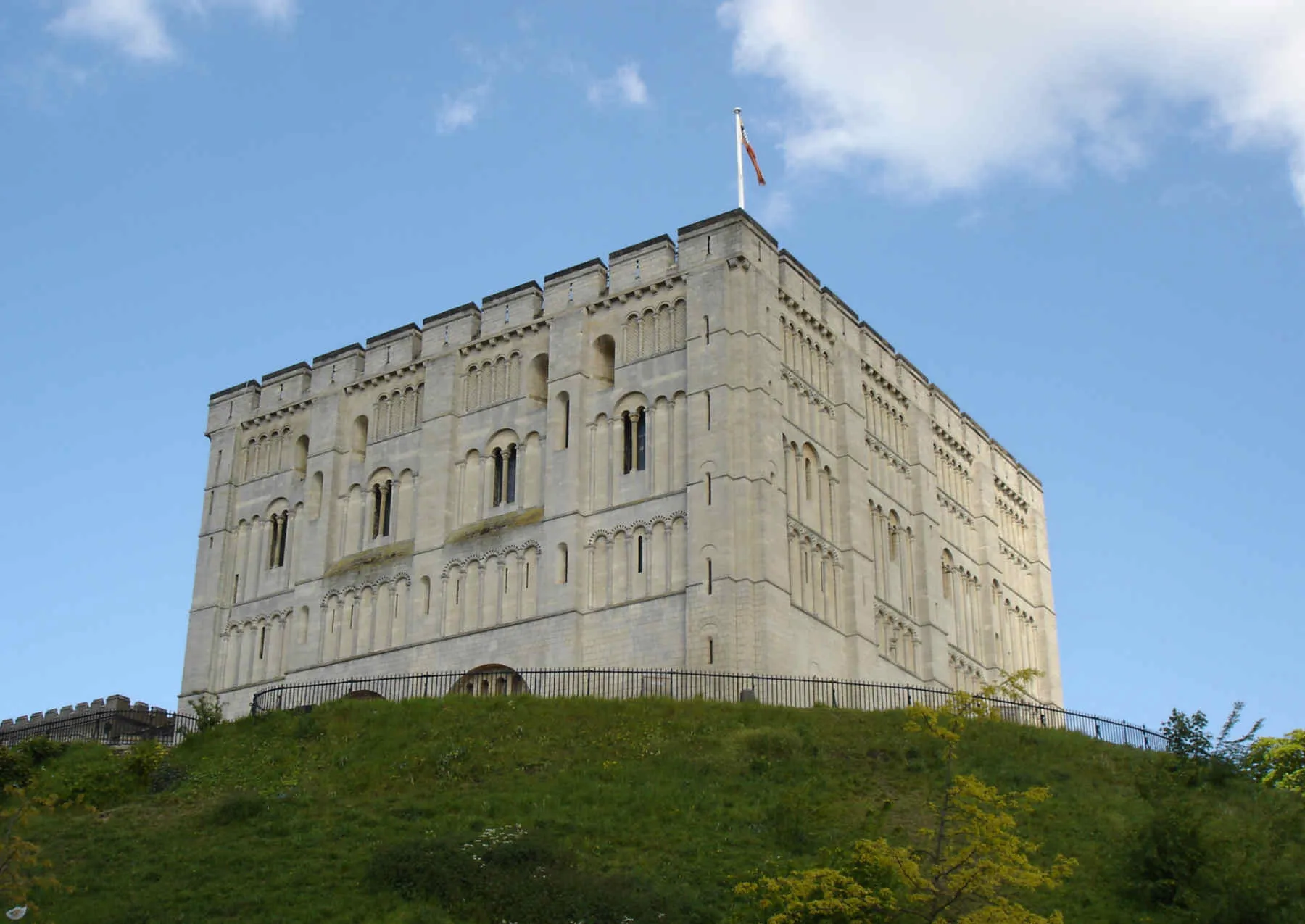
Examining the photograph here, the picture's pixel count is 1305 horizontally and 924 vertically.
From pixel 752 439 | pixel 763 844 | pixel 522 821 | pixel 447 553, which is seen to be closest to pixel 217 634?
pixel 447 553

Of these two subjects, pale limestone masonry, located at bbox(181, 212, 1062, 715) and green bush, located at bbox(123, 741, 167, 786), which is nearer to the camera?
green bush, located at bbox(123, 741, 167, 786)

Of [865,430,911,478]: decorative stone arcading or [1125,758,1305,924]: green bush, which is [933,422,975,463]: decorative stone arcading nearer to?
[865,430,911,478]: decorative stone arcading

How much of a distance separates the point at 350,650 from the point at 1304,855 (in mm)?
35468

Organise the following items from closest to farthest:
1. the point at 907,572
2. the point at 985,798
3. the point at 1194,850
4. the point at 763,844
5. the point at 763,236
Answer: the point at 985,798, the point at 1194,850, the point at 763,844, the point at 763,236, the point at 907,572

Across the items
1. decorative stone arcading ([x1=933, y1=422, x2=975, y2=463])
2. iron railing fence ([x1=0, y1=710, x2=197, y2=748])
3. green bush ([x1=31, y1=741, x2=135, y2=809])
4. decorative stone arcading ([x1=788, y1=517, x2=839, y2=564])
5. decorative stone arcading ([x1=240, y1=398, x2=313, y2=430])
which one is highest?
decorative stone arcading ([x1=240, y1=398, x2=313, y2=430])

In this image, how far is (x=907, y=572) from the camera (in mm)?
60938

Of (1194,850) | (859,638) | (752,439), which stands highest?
Answer: (752,439)

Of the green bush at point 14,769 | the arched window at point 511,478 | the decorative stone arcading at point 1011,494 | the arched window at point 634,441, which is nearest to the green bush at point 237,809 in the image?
the green bush at point 14,769

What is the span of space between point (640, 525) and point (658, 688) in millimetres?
6153

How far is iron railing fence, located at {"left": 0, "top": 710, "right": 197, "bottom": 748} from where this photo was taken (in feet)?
180

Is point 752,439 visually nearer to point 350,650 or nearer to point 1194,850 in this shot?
point 350,650

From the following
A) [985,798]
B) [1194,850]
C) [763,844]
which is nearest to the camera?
[985,798]

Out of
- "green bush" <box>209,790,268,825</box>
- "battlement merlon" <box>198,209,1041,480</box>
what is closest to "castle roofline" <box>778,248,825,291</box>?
"battlement merlon" <box>198,209,1041,480</box>

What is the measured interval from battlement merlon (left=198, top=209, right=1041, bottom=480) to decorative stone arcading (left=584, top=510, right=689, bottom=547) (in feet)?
28.4
